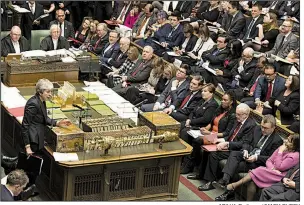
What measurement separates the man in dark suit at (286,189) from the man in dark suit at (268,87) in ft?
7.04

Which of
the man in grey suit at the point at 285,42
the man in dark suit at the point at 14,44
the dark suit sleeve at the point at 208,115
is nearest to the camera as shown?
the dark suit sleeve at the point at 208,115

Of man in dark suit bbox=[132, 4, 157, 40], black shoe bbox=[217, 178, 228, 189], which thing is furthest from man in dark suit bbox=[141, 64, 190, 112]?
man in dark suit bbox=[132, 4, 157, 40]

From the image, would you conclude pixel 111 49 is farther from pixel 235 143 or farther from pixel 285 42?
pixel 235 143

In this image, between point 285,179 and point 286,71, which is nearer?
point 285,179

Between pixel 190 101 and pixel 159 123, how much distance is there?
4.69 ft

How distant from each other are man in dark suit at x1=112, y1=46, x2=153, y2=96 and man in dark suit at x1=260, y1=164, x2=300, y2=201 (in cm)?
358

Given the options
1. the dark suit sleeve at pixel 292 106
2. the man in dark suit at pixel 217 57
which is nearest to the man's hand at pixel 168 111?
the dark suit sleeve at pixel 292 106

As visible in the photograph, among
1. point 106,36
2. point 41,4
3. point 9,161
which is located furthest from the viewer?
point 41,4

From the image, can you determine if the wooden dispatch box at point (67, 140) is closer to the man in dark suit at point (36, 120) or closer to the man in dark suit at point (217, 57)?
the man in dark suit at point (36, 120)

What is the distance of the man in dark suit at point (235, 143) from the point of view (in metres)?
10.7

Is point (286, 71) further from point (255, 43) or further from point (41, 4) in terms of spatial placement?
point (41, 4)

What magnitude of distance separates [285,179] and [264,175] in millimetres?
300

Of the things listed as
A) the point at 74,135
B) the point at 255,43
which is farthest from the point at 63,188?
the point at 255,43

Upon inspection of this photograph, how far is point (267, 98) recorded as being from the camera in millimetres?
12086
